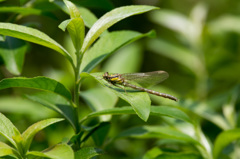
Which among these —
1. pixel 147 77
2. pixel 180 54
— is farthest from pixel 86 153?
pixel 180 54

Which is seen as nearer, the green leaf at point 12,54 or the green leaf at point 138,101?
the green leaf at point 138,101

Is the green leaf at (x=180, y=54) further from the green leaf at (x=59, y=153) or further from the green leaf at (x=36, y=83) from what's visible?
the green leaf at (x=59, y=153)

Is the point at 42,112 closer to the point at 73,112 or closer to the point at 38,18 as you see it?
the point at 73,112

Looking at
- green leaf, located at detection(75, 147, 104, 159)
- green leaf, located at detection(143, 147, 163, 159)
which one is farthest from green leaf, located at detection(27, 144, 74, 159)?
green leaf, located at detection(143, 147, 163, 159)

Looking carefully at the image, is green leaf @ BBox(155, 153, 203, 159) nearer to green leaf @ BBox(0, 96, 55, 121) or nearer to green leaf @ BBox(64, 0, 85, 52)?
green leaf @ BBox(64, 0, 85, 52)

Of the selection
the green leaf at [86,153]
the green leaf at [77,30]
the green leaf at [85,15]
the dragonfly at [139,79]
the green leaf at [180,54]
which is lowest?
the green leaf at [86,153]

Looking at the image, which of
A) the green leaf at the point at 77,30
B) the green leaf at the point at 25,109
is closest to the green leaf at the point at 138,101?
the green leaf at the point at 77,30
